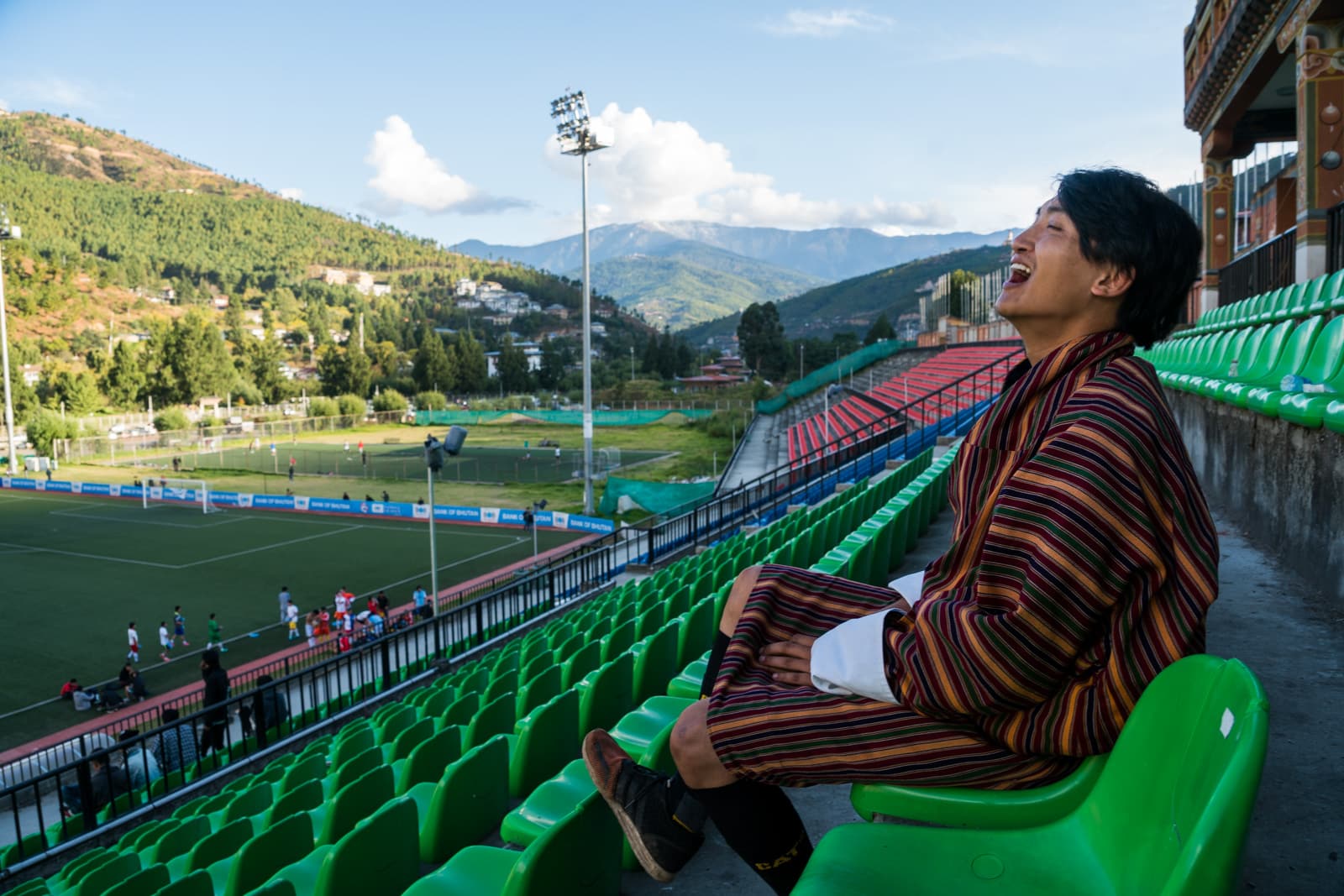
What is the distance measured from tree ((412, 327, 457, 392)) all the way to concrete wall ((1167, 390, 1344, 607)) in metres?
82.0

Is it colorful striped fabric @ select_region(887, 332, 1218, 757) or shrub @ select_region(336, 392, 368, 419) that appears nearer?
colorful striped fabric @ select_region(887, 332, 1218, 757)

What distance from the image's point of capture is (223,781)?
8.37m

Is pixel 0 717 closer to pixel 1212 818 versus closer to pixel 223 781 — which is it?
pixel 223 781

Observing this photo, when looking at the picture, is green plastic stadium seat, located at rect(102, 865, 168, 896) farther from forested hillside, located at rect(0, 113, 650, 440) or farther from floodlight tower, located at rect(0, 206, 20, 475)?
forested hillside, located at rect(0, 113, 650, 440)

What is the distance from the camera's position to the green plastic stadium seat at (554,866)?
1655mm

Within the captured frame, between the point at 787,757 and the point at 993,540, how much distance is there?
1.70ft

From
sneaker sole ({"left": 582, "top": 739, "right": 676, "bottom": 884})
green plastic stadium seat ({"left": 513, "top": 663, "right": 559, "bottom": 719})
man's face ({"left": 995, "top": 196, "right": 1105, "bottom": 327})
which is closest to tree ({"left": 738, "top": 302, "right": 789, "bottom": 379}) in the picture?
green plastic stadium seat ({"left": 513, "top": 663, "right": 559, "bottom": 719})

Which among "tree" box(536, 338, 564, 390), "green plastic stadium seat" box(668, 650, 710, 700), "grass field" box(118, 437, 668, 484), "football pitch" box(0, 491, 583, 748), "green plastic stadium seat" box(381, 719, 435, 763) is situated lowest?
"football pitch" box(0, 491, 583, 748)

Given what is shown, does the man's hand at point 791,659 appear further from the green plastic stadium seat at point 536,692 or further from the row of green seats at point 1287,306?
the row of green seats at point 1287,306

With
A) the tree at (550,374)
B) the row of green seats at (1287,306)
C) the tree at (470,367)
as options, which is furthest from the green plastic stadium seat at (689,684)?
the tree at (550,374)

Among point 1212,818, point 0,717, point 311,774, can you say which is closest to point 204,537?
point 0,717

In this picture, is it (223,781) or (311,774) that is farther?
(223,781)

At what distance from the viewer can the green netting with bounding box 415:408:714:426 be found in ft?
198

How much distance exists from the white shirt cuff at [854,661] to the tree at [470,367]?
88094 millimetres
